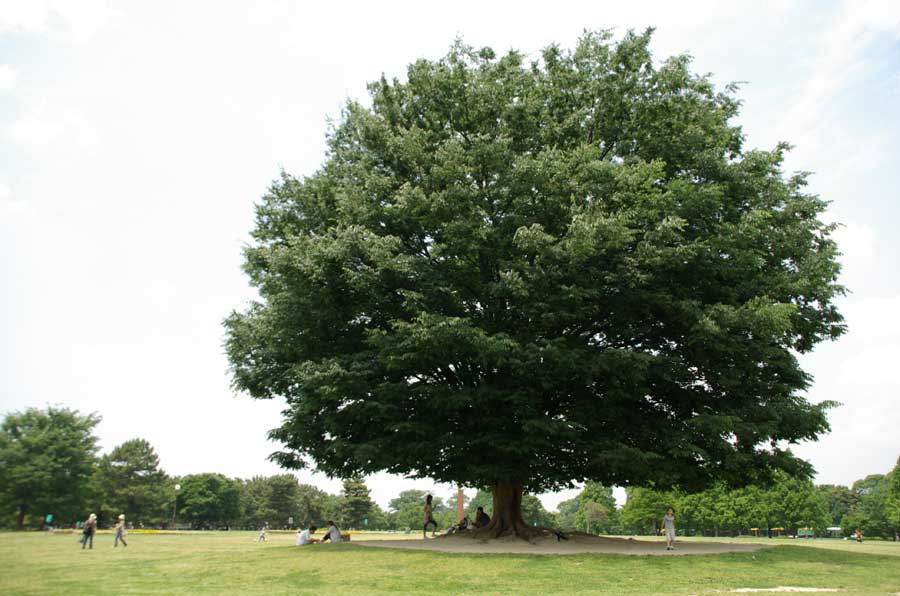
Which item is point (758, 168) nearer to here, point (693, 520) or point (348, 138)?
point (348, 138)

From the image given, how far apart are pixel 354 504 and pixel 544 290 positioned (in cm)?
9398

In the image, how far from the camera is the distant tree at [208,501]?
326ft

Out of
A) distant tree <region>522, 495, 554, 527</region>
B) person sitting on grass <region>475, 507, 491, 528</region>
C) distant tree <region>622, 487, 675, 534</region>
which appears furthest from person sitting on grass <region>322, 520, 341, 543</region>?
distant tree <region>522, 495, 554, 527</region>

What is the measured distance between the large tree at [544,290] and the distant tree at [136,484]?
74595 millimetres

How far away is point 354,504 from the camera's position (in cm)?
10244

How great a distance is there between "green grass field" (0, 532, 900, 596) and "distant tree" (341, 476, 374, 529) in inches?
3501

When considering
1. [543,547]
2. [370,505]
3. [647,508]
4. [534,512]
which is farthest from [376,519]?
[543,547]

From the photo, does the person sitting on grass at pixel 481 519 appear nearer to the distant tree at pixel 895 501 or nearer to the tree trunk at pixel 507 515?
the tree trunk at pixel 507 515

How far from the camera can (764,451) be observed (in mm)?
19859

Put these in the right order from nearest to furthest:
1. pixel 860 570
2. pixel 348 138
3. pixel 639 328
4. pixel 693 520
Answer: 1. pixel 860 570
2. pixel 639 328
3. pixel 348 138
4. pixel 693 520

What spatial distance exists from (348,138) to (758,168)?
49.5 feet

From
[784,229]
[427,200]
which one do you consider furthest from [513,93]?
[784,229]

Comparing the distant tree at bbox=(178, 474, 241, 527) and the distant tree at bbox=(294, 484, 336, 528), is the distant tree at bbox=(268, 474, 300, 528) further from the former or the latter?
Result: the distant tree at bbox=(178, 474, 241, 527)

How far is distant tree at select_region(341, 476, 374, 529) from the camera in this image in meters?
102
